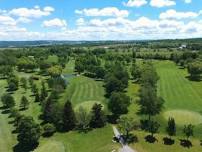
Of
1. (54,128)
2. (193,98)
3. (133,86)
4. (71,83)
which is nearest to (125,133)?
(54,128)

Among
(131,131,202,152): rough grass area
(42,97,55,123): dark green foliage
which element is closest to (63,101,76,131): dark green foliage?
(42,97,55,123): dark green foliage

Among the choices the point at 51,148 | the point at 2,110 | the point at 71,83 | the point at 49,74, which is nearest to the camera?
the point at 51,148

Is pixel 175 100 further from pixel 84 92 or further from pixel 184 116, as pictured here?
pixel 84 92

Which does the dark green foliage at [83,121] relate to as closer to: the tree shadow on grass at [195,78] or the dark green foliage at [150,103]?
the dark green foliage at [150,103]

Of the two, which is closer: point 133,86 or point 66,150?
point 66,150

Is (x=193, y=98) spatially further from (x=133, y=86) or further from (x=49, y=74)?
(x=49, y=74)

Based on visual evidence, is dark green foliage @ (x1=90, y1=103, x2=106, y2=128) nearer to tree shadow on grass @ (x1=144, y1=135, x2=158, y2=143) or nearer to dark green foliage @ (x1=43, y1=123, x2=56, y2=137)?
dark green foliage @ (x1=43, y1=123, x2=56, y2=137)

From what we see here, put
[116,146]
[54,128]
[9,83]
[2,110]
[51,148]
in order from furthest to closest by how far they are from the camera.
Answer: [9,83] < [2,110] < [54,128] < [51,148] < [116,146]

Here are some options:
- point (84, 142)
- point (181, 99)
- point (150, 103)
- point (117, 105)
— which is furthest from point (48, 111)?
point (181, 99)
